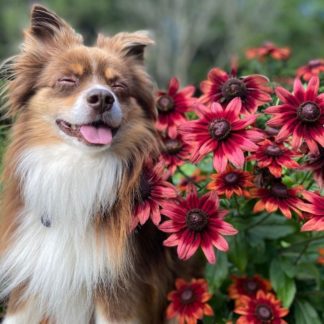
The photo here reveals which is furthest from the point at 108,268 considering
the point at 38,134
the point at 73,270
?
the point at 38,134

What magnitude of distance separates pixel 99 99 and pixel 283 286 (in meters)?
1.40

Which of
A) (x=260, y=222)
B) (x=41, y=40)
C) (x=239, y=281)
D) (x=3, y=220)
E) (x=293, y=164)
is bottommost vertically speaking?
(x=239, y=281)

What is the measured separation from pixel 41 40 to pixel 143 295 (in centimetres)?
150

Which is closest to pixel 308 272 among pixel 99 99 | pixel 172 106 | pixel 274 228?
pixel 274 228

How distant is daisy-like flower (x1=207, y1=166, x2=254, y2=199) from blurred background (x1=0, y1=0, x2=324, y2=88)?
22.5 metres

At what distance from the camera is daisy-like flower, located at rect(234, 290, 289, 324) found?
114 inches

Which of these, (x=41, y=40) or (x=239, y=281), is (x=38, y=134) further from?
(x=239, y=281)

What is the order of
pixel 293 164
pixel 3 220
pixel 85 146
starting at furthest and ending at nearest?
pixel 3 220 → pixel 85 146 → pixel 293 164

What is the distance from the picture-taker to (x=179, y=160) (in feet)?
10.1

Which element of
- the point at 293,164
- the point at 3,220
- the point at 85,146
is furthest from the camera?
the point at 3,220

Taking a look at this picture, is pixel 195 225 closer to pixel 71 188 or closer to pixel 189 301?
pixel 189 301

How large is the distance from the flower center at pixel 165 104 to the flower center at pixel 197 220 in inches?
33.3

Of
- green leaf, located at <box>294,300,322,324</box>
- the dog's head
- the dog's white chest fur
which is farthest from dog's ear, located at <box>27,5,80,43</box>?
green leaf, located at <box>294,300,322,324</box>

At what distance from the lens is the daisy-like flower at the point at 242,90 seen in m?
2.78
